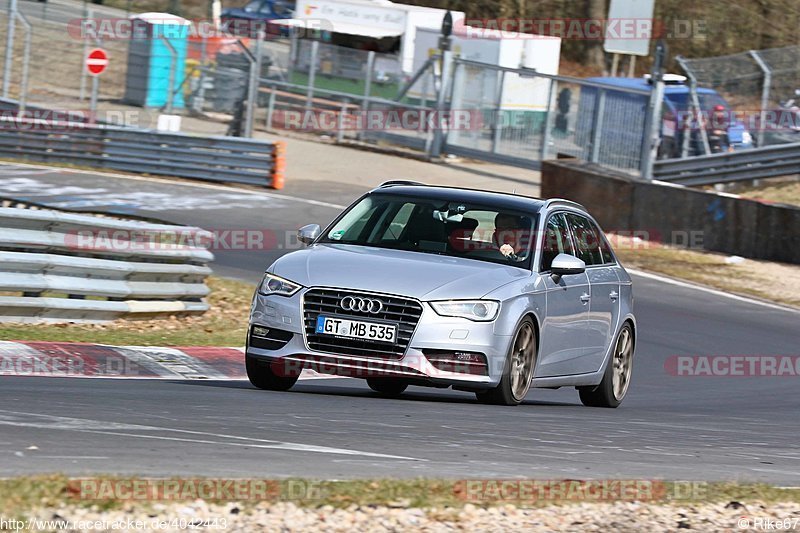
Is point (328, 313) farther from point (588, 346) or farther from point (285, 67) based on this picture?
point (285, 67)

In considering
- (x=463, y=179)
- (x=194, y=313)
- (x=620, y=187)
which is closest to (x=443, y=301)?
(x=194, y=313)

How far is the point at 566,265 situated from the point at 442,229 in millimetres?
893

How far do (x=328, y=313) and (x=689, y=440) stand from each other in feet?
7.75

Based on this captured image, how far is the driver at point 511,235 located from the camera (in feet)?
32.6

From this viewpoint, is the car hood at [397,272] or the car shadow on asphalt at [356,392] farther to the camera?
the car shadow on asphalt at [356,392]

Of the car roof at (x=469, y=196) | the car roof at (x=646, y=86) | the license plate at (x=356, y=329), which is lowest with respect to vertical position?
the license plate at (x=356, y=329)

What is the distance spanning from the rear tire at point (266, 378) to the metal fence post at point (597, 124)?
70.5 feet

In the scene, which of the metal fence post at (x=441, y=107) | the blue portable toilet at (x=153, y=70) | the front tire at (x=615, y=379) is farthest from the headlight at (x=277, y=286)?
the metal fence post at (x=441, y=107)

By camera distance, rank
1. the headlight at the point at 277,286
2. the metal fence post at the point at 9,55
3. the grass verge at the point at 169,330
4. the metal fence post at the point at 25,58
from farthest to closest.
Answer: the metal fence post at the point at 25,58 < the metal fence post at the point at 9,55 < the grass verge at the point at 169,330 < the headlight at the point at 277,286

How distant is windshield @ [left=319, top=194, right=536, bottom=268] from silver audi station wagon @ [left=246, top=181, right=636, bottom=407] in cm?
1

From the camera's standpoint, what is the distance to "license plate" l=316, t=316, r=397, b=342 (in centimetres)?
888

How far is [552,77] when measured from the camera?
105 ft

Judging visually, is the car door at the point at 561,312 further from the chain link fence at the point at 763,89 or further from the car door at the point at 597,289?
the chain link fence at the point at 763,89

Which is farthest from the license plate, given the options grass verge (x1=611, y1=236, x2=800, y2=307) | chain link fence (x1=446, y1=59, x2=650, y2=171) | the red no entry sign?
the red no entry sign
